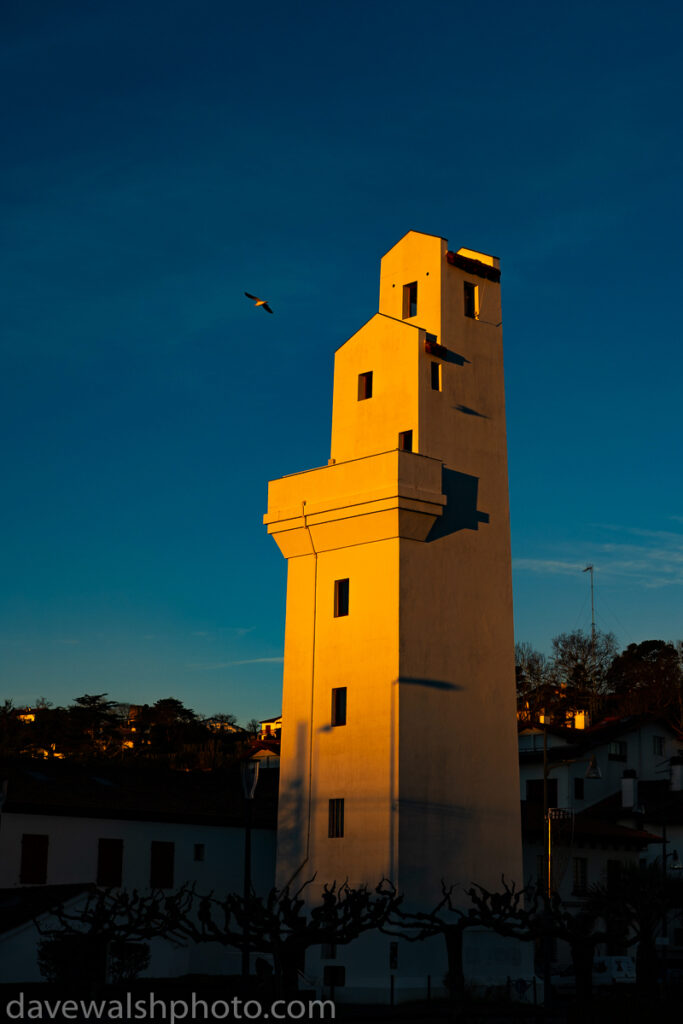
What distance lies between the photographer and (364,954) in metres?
44.5

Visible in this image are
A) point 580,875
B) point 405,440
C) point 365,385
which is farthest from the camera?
point 580,875

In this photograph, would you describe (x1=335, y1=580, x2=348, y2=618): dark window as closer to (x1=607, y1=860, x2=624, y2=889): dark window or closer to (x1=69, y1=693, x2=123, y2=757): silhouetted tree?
(x1=607, y1=860, x2=624, y2=889): dark window

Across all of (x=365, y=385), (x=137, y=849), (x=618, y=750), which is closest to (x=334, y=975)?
(x=137, y=849)

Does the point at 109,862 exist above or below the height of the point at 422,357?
below

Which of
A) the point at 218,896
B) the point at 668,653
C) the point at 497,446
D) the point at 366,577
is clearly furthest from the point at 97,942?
the point at 668,653

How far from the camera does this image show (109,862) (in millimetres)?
47625

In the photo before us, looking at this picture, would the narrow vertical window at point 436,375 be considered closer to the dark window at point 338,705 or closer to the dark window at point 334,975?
the dark window at point 338,705

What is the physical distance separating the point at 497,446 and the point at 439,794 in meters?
14.7

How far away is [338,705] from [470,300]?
18.0 meters

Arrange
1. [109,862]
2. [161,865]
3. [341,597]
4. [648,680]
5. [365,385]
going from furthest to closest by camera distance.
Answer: [648,680]
[365,385]
[341,597]
[161,865]
[109,862]

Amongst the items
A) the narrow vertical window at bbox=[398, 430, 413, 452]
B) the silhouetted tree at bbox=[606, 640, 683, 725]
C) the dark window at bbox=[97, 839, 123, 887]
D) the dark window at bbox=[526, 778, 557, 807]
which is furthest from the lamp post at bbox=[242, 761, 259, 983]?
the silhouetted tree at bbox=[606, 640, 683, 725]

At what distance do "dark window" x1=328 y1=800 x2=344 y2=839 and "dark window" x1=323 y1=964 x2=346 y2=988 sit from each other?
15.0 feet

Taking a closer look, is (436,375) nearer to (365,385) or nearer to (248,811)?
(365,385)

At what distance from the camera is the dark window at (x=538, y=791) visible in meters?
70.7
